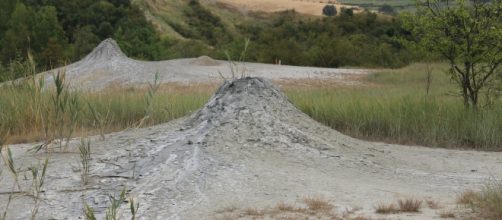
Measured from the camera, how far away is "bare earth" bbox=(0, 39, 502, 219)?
18.4 ft

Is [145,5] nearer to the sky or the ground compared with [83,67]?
nearer to the sky

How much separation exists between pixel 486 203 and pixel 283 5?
74.6 metres

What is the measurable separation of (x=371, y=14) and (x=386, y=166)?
151ft

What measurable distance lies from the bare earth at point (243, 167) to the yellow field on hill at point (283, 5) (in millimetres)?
64435

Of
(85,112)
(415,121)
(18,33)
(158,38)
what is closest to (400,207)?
(415,121)

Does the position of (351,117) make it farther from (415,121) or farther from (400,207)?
(400,207)

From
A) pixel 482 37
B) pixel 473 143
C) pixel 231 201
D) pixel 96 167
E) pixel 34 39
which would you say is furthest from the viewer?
pixel 34 39

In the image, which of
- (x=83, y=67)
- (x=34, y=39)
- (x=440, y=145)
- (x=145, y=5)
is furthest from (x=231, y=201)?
(x=145, y=5)

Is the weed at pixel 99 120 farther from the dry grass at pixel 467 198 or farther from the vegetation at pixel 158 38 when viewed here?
the vegetation at pixel 158 38

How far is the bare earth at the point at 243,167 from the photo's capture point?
562cm

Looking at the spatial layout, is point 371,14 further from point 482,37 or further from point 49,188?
point 49,188

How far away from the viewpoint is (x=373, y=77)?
68.2 ft

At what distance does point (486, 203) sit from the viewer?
500 centimetres

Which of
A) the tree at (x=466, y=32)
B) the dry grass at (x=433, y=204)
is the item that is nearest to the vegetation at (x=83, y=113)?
the dry grass at (x=433, y=204)
